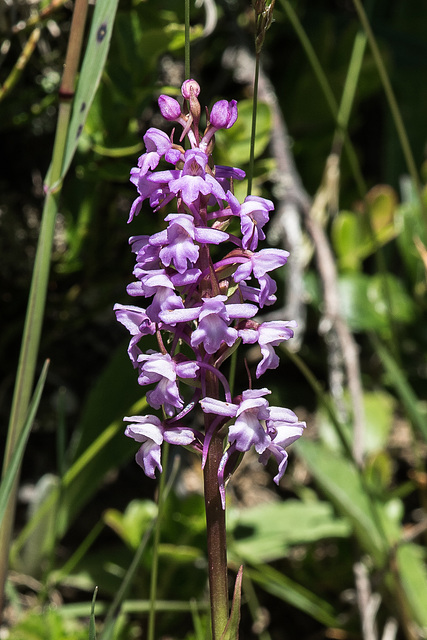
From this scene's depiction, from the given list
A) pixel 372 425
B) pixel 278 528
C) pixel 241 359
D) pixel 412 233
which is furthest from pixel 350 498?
pixel 412 233

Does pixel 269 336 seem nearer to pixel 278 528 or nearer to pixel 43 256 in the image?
pixel 43 256

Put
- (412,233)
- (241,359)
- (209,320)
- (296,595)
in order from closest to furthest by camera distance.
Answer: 1. (209,320)
2. (296,595)
3. (412,233)
4. (241,359)

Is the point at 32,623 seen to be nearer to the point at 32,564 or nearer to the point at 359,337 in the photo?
the point at 32,564

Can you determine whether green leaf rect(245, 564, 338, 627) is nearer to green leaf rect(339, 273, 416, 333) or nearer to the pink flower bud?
green leaf rect(339, 273, 416, 333)

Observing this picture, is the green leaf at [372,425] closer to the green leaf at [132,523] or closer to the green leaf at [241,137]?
the green leaf at [132,523]

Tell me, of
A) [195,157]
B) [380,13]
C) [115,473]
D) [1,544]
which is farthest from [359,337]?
[195,157]

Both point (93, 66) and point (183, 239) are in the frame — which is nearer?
point (183, 239)
